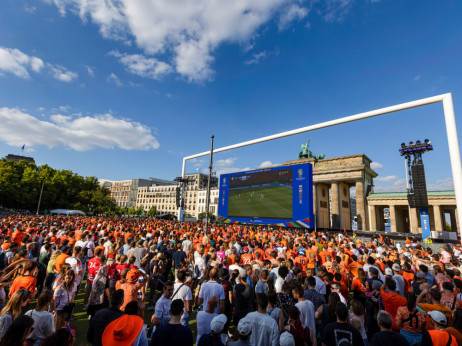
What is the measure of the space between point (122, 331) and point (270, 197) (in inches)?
1125

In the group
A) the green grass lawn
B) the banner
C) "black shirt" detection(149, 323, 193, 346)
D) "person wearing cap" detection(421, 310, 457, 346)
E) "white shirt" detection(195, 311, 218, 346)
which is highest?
the green grass lawn

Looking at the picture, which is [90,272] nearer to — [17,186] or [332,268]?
[332,268]

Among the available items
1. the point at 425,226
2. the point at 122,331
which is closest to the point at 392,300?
the point at 122,331

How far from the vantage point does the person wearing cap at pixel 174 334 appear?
295 cm

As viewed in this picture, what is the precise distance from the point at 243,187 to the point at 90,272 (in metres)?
28.4

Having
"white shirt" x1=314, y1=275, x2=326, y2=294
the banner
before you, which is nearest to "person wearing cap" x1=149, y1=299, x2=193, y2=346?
"white shirt" x1=314, y1=275, x2=326, y2=294

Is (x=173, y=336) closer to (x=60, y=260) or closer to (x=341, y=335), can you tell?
(x=341, y=335)

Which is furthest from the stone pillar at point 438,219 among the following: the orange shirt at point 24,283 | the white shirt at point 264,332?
the orange shirt at point 24,283

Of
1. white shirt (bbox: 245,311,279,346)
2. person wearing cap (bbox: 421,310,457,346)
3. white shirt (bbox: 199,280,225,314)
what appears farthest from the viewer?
white shirt (bbox: 199,280,225,314)

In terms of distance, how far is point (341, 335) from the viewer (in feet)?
10.4

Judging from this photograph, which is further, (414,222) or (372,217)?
(372,217)

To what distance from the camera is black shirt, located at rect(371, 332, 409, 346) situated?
2994 mm

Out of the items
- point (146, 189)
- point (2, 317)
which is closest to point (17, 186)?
point (2, 317)

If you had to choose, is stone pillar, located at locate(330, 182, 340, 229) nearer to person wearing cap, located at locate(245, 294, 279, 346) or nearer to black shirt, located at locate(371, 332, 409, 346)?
black shirt, located at locate(371, 332, 409, 346)
